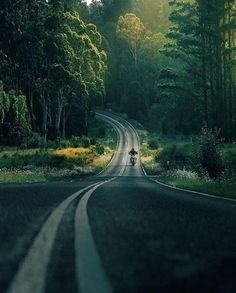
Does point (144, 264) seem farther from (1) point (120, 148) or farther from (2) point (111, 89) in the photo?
(2) point (111, 89)

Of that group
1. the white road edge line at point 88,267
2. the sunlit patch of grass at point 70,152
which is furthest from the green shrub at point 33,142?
the white road edge line at point 88,267

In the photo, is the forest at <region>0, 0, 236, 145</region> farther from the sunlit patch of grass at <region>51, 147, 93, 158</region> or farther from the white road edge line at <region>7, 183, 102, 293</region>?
the white road edge line at <region>7, 183, 102, 293</region>

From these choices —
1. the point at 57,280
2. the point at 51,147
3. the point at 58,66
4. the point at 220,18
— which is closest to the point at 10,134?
the point at 51,147

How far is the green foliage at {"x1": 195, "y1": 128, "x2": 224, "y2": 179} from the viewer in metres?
24.2

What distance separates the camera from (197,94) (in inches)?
3014

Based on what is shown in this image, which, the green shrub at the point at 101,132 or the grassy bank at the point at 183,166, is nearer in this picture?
the grassy bank at the point at 183,166

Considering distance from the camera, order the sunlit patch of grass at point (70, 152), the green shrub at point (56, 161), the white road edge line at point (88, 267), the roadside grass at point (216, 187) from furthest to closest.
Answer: the sunlit patch of grass at point (70, 152) < the green shrub at point (56, 161) < the roadside grass at point (216, 187) < the white road edge line at point (88, 267)

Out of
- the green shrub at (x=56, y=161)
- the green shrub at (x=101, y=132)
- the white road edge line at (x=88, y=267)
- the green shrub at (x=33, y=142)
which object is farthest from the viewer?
the green shrub at (x=101, y=132)

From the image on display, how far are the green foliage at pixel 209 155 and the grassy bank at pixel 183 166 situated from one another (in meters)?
0.43

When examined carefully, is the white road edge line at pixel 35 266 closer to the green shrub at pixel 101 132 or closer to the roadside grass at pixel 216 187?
the roadside grass at pixel 216 187

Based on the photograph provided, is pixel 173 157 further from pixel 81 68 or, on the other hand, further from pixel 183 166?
pixel 81 68

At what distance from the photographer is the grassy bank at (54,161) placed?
1420 inches

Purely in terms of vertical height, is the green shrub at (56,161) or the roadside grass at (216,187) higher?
the green shrub at (56,161)

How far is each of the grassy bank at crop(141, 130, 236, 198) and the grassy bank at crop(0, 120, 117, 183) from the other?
5.98m
